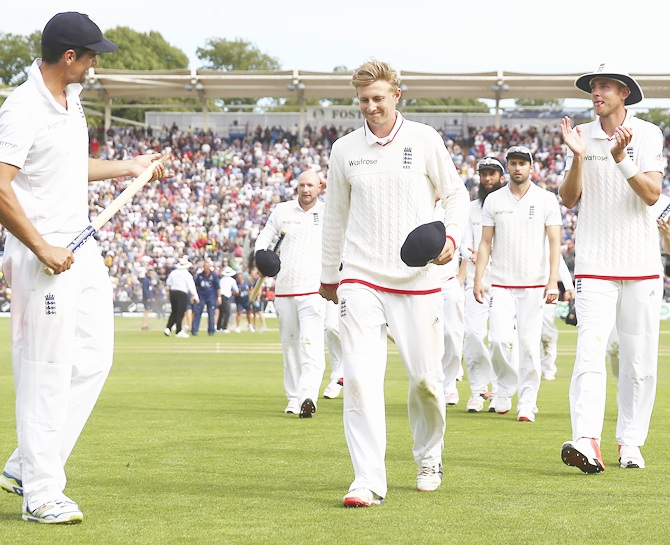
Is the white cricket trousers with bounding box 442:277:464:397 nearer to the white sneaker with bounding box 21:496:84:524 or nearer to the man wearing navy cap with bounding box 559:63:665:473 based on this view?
the man wearing navy cap with bounding box 559:63:665:473

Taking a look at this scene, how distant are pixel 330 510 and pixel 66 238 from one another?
2.09 metres

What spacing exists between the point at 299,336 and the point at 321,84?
4798 centimetres

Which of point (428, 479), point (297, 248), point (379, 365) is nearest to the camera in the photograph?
point (379, 365)

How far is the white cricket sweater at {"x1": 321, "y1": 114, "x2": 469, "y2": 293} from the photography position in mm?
7262

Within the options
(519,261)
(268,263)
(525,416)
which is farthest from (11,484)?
(519,261)

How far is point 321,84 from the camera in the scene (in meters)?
60.2

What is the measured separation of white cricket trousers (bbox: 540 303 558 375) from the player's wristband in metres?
9.14

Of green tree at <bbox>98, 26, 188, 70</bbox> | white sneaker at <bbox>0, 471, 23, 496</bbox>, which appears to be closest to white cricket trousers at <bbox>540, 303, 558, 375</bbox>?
white sneaker at <bbox>0, 471, 23, 496</bbox>

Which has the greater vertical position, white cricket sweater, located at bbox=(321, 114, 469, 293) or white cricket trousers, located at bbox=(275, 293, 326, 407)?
white cricket sweater, located at bbox=(321, 114, 469, 293)

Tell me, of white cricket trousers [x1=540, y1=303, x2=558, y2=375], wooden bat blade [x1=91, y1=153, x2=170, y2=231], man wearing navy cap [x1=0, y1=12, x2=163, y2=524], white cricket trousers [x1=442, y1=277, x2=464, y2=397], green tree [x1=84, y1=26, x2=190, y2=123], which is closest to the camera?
man wearing navy cap [x1=0, y1=12, x2=163, y2=524]

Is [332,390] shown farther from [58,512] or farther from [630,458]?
[58,512]

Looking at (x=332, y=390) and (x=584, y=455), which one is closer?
(x=584, y=455)

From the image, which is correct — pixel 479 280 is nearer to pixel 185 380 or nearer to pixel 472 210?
pixel 472 210

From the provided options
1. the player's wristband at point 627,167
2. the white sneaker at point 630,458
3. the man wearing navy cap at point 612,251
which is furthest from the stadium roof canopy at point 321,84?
the player's wristband at point 627,167
